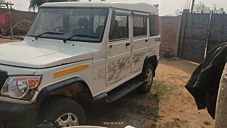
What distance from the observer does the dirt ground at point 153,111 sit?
12.6ft

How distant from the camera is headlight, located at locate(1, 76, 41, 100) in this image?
231 cm

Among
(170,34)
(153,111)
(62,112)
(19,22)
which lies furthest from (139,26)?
(19,22)

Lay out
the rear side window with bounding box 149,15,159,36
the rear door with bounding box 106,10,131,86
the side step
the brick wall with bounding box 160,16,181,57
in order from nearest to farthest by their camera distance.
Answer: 1. the rear door with bounding box 106,10,131,86
2. the side step
3. the rear side window with bounding box 149,15,159,36
4. the brick wall with bounding box 160,16,181,57

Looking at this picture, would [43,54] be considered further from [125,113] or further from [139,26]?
[139,26]

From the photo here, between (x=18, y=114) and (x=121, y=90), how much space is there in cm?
232

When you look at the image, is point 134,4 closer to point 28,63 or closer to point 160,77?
point 28,63

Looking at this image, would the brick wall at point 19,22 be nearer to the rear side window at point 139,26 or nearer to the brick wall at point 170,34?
the brick wall at point 170,34

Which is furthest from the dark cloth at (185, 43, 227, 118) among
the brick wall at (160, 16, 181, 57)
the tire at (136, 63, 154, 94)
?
the brick wall at (160, 16, 181, 57)

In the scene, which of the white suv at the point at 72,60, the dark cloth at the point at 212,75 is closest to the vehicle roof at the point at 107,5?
the white suv at the point at 72,60

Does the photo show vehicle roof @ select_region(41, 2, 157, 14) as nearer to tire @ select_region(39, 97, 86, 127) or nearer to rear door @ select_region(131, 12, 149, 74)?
rear door @ select_region(131, 12, 149, 74)

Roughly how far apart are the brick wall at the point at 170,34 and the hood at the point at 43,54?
834 centimetres

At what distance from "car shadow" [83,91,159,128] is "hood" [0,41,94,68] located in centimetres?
113

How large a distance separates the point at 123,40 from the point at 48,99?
1907mm

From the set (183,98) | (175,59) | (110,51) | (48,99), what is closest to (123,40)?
(110,51)
